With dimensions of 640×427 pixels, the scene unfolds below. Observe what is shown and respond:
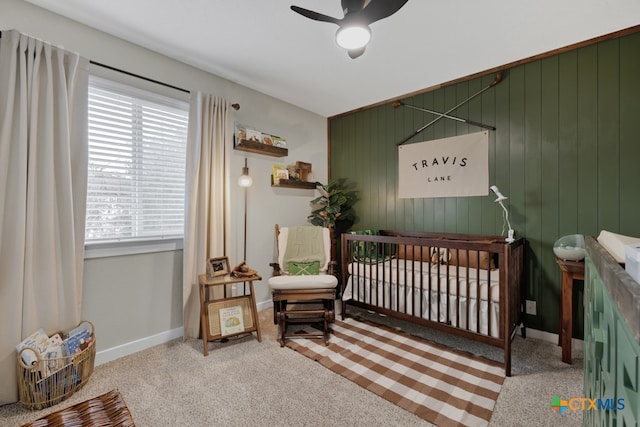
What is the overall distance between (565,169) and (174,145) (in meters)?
3.30

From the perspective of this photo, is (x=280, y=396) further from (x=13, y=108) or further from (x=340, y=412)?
(x=13, y=108)

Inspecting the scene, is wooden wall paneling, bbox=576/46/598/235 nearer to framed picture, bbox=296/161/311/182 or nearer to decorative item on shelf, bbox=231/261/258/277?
framed picture, bbox=296/161/311/182

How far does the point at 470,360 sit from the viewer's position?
6.89ft

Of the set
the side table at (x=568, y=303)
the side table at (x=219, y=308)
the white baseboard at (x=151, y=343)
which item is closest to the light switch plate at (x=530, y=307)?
the white baseboard at (x=151, y=343)

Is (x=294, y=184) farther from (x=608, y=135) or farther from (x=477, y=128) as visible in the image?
(x=608, y=135)

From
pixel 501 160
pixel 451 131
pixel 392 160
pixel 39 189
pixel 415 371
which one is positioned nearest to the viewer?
pixel 39 189

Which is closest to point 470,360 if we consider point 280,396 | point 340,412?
point 340,412

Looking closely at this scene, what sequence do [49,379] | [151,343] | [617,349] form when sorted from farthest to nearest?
[151,343] → [49,379] → [617,349]

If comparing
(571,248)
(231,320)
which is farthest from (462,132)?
(231,320)

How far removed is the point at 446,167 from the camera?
2.91 metres

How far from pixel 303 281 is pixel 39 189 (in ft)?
6.19

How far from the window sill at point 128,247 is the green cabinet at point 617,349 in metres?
2.65

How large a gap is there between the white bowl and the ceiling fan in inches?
77.3

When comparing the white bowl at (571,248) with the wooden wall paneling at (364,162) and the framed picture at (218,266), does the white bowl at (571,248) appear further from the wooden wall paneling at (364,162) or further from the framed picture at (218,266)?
the framed picture at (218,266)
